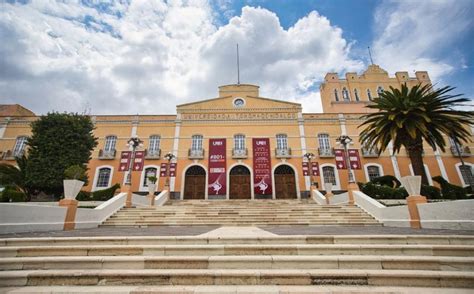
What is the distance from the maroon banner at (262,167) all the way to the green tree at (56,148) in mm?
13472

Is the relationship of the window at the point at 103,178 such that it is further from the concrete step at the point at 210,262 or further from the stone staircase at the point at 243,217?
the concrete step at the point at 210,262

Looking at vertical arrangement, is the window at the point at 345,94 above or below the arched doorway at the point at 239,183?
above

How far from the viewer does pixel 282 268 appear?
10.7 feet

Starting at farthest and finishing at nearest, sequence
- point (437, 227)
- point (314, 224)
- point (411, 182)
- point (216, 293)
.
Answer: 1. point (314, 224)
2. point (411, 182)
3. point (437, 227)
4. point (216, 293)

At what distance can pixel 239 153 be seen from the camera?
754 inches

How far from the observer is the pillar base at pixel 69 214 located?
23.9 ft

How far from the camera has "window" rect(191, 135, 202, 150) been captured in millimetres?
19828

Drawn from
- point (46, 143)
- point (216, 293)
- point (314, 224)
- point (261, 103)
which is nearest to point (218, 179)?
point (261, 103)

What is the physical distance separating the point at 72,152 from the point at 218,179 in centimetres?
1112

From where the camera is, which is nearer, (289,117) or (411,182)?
(411,182)

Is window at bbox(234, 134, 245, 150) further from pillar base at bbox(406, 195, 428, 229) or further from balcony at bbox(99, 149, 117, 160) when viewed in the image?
pillar base at bbox(406, 195, 428, 229)

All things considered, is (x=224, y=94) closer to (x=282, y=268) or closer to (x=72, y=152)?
(x=72, y=152)

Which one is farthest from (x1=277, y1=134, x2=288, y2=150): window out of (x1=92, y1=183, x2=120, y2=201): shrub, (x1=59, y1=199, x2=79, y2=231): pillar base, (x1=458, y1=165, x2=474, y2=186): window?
(x1=59, y1=199, x2=79, y2=231): pillar base

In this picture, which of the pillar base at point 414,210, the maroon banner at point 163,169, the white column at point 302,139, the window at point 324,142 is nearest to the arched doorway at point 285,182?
the white column at point 302,139
